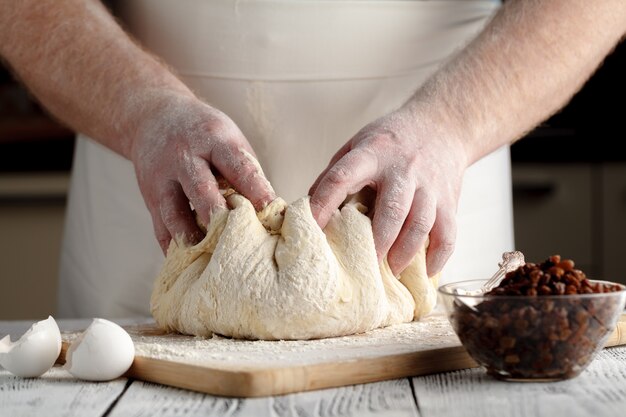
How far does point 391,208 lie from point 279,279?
0.18 meters

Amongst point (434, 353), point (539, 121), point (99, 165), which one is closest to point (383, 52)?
point (539, 121)

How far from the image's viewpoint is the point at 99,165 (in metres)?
1.83

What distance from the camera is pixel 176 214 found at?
1.29m

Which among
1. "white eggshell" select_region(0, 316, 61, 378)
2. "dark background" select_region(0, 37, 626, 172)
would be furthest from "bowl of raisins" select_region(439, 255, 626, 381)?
"dark background" select_region(0, 37, 626, 172)

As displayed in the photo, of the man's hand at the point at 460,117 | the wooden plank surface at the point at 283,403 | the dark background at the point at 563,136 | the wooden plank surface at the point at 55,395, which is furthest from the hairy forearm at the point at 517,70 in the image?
the dark background at the point at 563,136

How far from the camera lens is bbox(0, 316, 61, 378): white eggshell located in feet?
3.37

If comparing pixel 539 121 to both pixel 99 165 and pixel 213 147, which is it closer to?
pixel 213 147

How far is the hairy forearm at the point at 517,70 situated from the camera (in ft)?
4.56

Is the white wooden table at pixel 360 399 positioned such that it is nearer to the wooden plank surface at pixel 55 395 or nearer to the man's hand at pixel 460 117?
the wooden plank surface at pixel 55 395

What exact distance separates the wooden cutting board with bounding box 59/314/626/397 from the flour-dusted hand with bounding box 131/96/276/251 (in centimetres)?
18

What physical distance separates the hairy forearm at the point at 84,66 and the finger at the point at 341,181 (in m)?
0.29

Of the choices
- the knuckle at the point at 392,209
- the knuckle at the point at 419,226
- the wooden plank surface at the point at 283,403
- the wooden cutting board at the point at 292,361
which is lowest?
the wooden plank surface at the point at 283,403

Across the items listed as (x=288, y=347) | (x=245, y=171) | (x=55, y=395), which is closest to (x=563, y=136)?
(x=245, y=171)

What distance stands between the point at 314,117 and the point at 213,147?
423 millimetres
